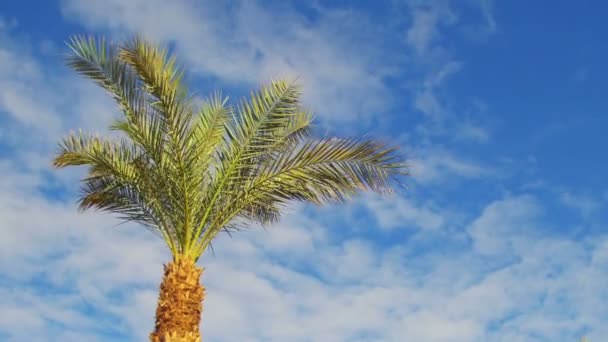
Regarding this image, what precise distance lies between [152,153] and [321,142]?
2.92 metres

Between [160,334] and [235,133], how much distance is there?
3679 mm

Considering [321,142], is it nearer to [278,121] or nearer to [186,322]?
[278,121]

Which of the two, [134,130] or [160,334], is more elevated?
[134,130]

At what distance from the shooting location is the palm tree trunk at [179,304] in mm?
10852

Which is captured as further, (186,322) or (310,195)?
(310,195)

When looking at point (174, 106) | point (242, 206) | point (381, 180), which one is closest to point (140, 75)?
point (174, 106)

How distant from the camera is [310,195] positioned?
12.2 meters

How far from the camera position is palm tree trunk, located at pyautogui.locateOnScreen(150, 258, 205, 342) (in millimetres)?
10852

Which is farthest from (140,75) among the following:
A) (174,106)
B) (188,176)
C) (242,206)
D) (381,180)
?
(381,180)

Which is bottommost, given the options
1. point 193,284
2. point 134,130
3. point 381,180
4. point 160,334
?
point 160,334

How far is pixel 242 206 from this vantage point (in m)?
12.1

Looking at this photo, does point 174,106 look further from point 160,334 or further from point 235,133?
point 160,334

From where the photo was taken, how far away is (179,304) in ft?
36.1

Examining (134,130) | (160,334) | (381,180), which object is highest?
(134,130)
